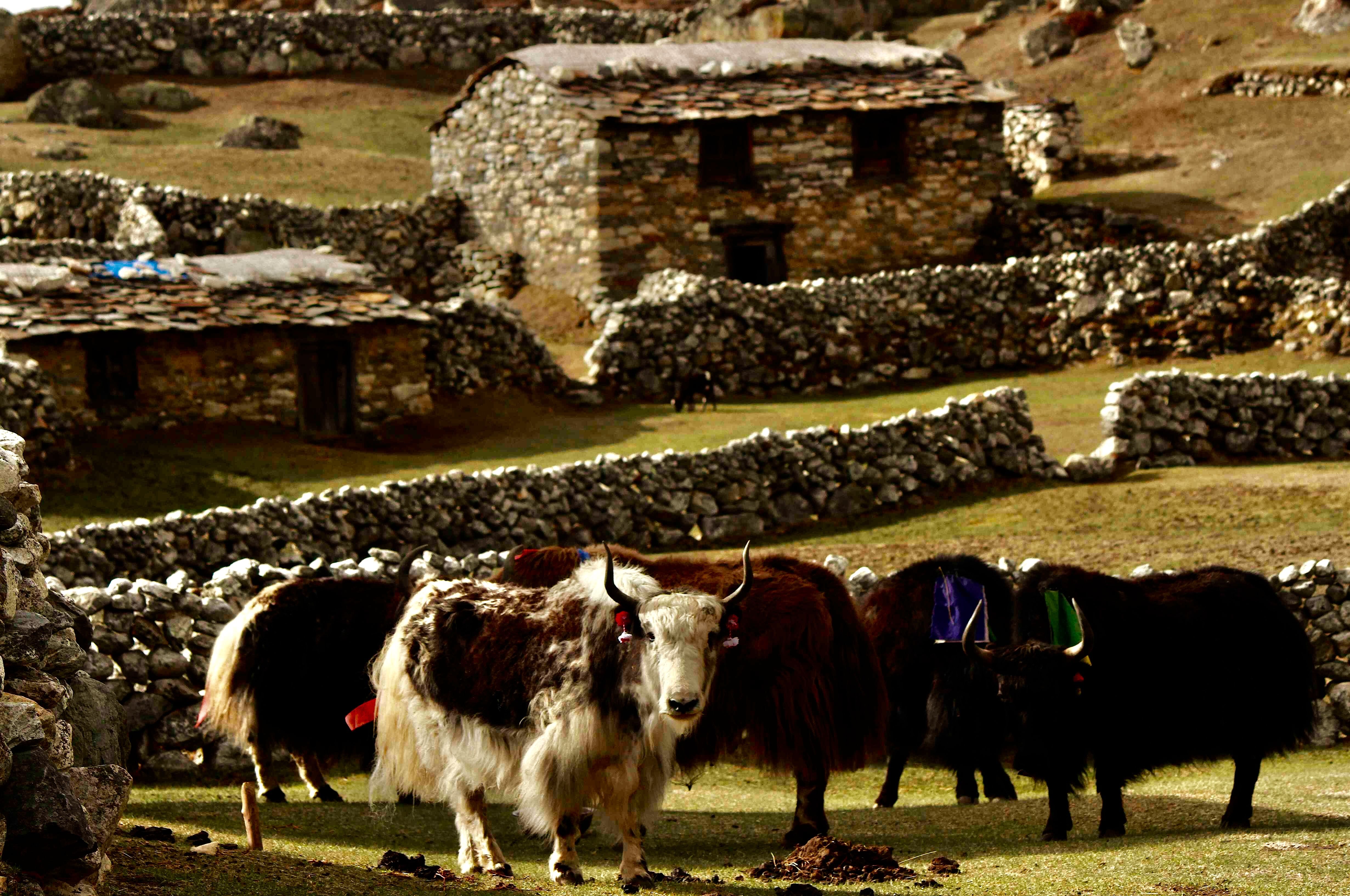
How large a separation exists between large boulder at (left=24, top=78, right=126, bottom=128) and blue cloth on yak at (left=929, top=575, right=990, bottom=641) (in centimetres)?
3893

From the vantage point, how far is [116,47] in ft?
169

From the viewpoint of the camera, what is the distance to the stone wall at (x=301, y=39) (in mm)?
51156

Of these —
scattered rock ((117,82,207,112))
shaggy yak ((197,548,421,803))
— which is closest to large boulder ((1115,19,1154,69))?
scattered rock ((117,82,207,112))

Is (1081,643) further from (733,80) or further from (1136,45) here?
(1136,45)

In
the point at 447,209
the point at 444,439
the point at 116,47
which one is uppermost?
the point at 116,47

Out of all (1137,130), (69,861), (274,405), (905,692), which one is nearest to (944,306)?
(274,405)

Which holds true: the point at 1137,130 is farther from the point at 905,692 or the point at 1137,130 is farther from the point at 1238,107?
the point at 905,692

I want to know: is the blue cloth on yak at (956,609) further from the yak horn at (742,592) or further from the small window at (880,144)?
the small window at (880,144)

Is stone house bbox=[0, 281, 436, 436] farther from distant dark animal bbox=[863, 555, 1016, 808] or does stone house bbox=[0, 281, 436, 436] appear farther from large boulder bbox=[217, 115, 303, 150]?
large boulder bbox=[217, 115, 303, 150]

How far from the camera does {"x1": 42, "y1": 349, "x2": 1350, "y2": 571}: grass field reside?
18.5m

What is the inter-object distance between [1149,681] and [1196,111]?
3573 centimetres

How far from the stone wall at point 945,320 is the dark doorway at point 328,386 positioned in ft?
14.6

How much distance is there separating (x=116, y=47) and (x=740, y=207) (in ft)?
81.7

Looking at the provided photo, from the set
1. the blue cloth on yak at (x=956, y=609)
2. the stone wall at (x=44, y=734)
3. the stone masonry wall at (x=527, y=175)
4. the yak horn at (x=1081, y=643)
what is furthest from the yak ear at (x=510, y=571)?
the stone masonry wall at (x=527, y=175)
